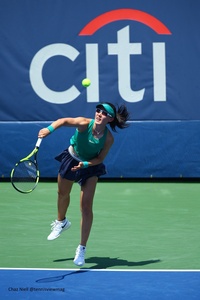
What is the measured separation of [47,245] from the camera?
8445 millimetres

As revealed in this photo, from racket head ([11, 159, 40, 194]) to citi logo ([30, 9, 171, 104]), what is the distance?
17.8 feet

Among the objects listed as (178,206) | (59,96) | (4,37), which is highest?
(4,37)

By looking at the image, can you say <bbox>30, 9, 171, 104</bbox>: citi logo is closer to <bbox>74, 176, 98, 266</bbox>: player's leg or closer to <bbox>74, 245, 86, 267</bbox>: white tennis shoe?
<bbox>74, 176, 98, 266</bbox>: player's leg

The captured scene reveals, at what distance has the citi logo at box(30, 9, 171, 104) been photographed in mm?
12742

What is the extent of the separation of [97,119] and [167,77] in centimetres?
544

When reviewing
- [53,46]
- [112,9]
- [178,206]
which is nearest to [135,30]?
[112,9]

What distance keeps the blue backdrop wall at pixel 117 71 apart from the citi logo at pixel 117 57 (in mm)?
15

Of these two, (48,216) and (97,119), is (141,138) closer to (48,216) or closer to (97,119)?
(48,216)

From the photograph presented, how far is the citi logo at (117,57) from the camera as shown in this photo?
502 inches

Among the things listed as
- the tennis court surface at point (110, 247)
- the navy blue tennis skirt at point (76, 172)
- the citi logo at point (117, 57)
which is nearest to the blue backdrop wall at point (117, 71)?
the citi logo at point (117, 57)

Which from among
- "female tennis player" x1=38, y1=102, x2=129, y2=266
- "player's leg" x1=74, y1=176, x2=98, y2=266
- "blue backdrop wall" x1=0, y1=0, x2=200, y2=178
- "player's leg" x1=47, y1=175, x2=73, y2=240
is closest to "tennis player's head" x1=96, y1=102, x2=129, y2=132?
"female tennis player" x1=38, y1=102, x2=129, y2=266

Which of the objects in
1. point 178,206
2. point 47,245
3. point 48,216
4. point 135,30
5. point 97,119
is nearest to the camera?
point 97,119

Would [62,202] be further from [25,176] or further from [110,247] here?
[110,247]

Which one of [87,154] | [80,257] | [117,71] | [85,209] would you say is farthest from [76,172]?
[117,71]
